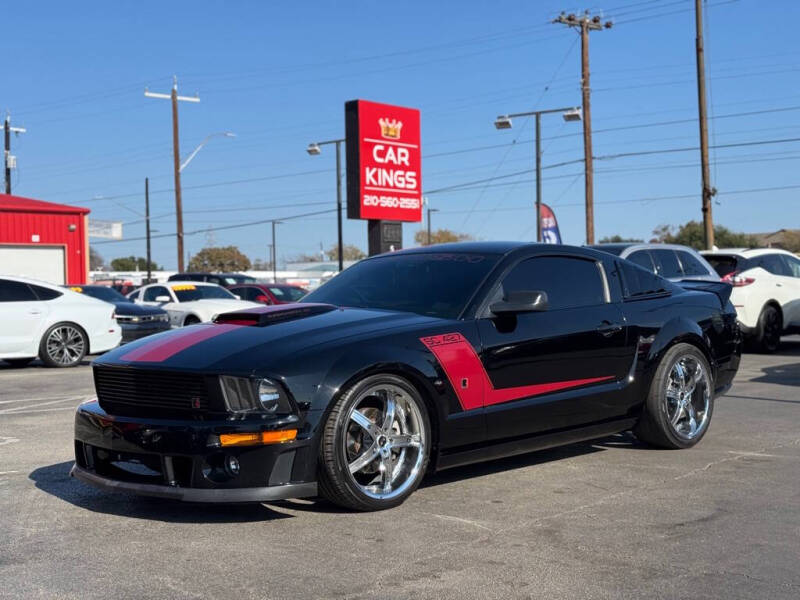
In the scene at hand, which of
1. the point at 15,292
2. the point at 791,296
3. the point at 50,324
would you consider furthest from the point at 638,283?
the point at 15,292

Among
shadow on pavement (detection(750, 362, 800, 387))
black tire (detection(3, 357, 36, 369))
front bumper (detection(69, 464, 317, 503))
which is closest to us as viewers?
front bumper (detection(69, 464, 317, 503))

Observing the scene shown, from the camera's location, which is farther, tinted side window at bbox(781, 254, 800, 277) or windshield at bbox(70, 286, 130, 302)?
windshield at bbox(70, 286, 130, 302)

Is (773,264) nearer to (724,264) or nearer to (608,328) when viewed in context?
(724,264)

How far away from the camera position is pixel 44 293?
14.6 m

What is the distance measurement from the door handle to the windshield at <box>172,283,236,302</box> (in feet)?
51.9

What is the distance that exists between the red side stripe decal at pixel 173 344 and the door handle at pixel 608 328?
2.40 meters

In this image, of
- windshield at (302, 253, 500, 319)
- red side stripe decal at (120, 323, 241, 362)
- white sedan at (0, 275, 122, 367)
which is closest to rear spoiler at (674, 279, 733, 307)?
windshield at (302, 253, 500, 319)

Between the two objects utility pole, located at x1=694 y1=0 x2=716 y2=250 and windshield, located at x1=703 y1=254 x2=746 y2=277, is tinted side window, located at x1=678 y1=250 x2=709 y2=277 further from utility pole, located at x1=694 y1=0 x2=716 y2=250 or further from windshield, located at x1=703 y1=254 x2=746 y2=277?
utility pole, located at x1=694 y1=0 x2=716 y2=250

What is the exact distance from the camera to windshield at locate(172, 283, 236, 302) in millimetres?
21484

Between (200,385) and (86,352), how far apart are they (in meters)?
10.7

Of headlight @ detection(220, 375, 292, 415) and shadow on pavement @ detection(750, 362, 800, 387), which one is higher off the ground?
headlight @ detection(220, 375, 292, 415)

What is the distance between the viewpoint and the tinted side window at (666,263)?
42.2 ft

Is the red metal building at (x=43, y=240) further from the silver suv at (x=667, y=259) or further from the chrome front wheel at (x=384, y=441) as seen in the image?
the chrome front wheel at (x=384, y=441)

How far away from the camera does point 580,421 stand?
6.23 meters
